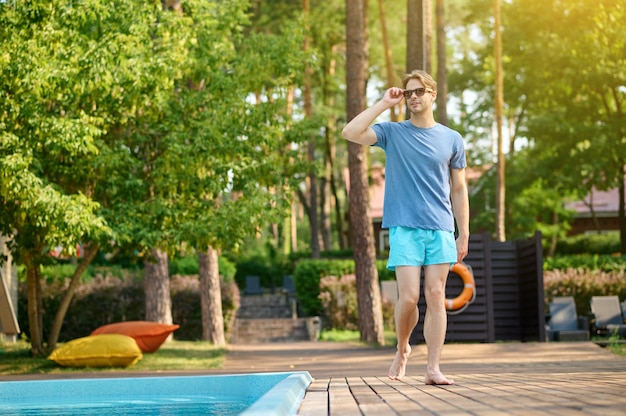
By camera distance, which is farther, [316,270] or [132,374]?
[316,270]

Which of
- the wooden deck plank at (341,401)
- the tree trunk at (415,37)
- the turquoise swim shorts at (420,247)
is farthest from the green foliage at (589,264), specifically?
the wooden deck plank at (341,401)

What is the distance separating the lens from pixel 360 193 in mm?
20312

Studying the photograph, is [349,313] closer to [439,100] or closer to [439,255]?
[439,100]

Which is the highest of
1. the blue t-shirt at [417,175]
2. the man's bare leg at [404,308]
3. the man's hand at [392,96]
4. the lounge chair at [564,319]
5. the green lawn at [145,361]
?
the man's hand at [392,96]

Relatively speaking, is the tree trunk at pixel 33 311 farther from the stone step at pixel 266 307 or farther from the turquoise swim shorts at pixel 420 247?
the stone step at pixel 266 307

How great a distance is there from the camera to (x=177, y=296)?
23.5m

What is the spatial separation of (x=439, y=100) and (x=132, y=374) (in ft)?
41.8

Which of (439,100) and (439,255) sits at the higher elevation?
(439,100)

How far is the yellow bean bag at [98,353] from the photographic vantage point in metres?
14.3

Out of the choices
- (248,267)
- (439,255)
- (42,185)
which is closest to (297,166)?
(42,185)

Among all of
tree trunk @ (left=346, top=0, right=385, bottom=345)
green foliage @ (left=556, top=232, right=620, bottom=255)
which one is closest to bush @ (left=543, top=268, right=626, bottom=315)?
tree trunk @ (left=346, top=0, right=385, bottom=345)

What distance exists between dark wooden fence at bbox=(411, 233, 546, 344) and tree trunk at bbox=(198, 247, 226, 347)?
17.1 ft

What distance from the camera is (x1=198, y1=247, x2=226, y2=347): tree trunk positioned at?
70.1 feet

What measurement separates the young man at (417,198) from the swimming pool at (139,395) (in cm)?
125
